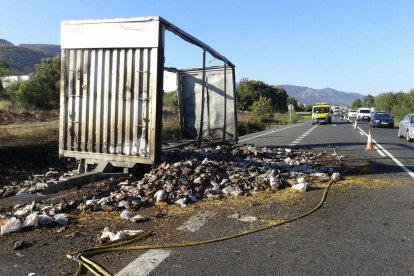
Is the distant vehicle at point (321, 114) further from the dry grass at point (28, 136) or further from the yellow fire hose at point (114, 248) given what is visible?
the yellow fire hose at point (114, 248)

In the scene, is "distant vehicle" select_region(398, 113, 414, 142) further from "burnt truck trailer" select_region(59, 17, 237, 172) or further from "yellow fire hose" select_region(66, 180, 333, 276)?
"yellow fire hose" select_region(66, 180, 333, 276)

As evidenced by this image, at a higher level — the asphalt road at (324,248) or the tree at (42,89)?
the tree at (42,89)

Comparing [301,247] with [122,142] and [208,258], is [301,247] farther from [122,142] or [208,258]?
[122,142]

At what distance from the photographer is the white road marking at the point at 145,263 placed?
4.29m

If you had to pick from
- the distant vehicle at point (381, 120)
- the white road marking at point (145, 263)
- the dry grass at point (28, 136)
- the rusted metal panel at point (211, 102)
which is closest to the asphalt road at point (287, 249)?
the white road marking at point (145, 263)

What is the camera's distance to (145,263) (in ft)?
14.9

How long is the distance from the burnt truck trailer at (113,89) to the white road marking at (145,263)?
452 centimetres

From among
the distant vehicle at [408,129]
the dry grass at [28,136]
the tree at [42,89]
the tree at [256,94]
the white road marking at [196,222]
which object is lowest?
the white road marking at [196,222]

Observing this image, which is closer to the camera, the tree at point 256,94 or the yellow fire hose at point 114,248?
the yellow fire hose at point 114,248

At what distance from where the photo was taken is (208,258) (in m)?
4.69

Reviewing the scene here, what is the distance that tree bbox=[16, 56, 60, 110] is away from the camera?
38.0 meters

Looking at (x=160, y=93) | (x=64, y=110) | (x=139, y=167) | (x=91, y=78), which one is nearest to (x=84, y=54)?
(x=91, y=78)

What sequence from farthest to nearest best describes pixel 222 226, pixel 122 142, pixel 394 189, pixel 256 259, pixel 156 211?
pixel 122 142 < pixel 394 189 < pixel 156 211 < pixel 222 226 < pixel 256 259

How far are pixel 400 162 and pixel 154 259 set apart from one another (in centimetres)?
1038
